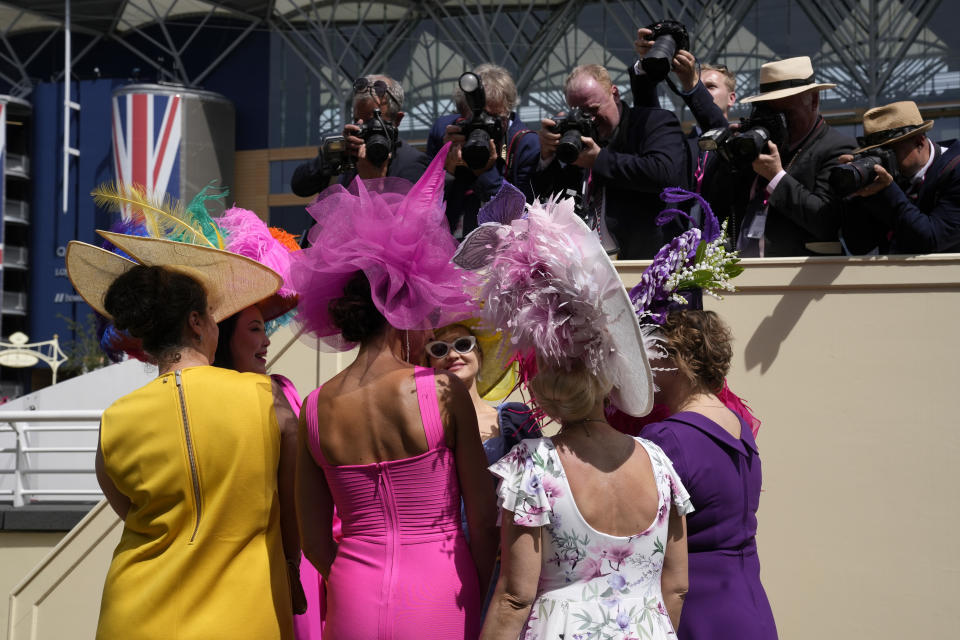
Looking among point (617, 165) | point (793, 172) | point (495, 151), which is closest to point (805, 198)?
point (793, 172)

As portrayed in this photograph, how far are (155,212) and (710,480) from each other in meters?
1.76

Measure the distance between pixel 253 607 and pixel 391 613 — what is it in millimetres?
404

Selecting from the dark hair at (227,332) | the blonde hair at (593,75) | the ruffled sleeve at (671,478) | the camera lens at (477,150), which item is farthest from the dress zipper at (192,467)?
the blonde hair at (593,75)

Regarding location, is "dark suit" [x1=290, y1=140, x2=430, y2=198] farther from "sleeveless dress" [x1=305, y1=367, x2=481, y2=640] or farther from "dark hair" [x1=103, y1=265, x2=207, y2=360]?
"sleeveless dress" [x1=305, y1=367, x2=481, y2=640]

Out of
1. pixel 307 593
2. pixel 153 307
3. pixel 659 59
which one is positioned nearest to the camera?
pixel 153 307

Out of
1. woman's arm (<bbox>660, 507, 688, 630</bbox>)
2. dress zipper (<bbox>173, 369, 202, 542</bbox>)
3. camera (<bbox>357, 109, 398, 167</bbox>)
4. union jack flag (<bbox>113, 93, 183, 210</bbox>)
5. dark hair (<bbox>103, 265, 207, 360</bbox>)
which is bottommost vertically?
woman's arm (<bbox>660, 507, 688, 630</bbox>)

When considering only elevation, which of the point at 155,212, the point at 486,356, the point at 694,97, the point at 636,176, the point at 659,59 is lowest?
the point at 486,356

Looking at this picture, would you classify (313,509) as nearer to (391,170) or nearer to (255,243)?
(255,243)

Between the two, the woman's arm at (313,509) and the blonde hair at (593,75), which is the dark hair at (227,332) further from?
the blonde hair at (593,75)

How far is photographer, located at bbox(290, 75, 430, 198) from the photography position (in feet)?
13.4

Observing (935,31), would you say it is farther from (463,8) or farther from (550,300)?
(550,300)

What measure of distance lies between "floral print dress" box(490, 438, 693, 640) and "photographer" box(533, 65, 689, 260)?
5.93ft

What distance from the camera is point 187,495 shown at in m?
2.24

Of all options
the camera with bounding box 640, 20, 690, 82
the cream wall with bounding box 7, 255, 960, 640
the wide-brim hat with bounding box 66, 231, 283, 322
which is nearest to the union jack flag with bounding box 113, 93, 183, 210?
the camera with bounding box 640, 20, 690, 82
